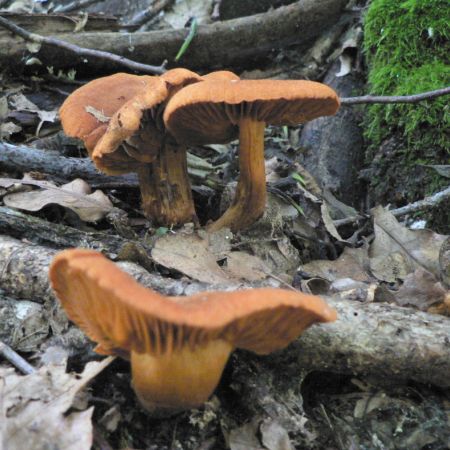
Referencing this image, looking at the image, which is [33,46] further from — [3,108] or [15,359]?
[15,359]

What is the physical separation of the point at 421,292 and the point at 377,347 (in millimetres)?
607

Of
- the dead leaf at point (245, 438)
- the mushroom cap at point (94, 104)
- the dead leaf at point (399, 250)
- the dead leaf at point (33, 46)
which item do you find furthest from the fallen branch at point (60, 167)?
the dead leaf at point (245, 438)

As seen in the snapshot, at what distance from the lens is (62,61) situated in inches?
183

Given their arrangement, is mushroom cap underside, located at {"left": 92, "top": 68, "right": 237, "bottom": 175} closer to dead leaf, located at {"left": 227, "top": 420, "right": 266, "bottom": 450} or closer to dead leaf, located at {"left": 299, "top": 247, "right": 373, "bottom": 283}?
dead leaf, located at {"left": 299, "top": 247, "right": 373, "bottom": 283}

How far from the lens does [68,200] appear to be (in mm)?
3066

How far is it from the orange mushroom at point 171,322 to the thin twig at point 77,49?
2.46 m

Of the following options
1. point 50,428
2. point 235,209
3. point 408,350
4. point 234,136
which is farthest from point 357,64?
point 50,428

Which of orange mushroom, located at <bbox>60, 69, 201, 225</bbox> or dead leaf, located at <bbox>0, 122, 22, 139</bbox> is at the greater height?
orange mushroom, located at <bbox>60, 69, 201, 225</bbox>

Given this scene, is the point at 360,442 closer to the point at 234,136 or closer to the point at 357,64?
the point at 234,136

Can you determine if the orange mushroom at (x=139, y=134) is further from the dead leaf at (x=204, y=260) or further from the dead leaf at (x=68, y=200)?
the dead leaf at (x=204, y=260)

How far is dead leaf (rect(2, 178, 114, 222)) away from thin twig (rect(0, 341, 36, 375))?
107 cm

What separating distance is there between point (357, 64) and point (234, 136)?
2182 mm

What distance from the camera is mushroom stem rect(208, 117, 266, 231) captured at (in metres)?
3.02

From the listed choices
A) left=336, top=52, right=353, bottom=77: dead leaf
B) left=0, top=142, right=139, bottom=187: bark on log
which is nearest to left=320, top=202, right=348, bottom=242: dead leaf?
left=0, top=142, right=139, bottom=187: bark on log
